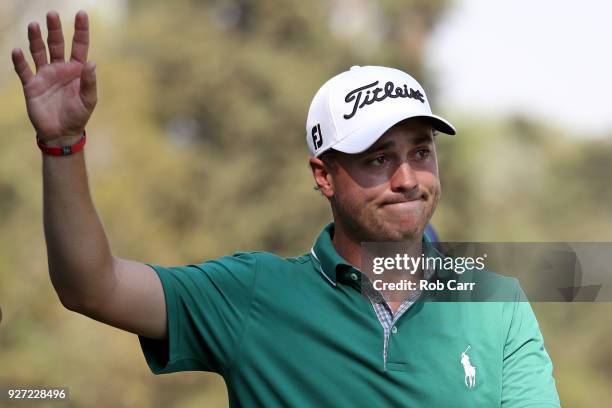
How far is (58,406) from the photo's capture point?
14.7 meters

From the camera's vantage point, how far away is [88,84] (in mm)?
2699

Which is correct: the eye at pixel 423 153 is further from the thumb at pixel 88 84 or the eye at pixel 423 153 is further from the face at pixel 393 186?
the thumb at pixel 88 84

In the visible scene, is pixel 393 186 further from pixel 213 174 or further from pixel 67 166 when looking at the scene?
pixel 213 174

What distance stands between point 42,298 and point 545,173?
9079 mm

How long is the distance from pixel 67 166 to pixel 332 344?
2.76ft

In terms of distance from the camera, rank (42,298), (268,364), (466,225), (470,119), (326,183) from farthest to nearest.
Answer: (470,119)
(466,225)
(42,298)
(326,183)
(268,364)

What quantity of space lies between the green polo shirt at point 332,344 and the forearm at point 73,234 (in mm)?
264

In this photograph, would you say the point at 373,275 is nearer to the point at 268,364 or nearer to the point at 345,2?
the point at 268,364

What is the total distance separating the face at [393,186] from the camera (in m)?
3.13

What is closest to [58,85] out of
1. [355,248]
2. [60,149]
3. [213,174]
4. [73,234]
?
[60,149]

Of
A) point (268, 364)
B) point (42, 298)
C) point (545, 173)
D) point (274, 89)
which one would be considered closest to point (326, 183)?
point (268, 364)

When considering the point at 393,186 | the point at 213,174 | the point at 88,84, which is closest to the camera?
the point at 88,84

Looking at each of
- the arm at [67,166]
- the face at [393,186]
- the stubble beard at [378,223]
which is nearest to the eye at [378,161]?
the face at [393,186]

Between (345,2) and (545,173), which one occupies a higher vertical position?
(345,2)
